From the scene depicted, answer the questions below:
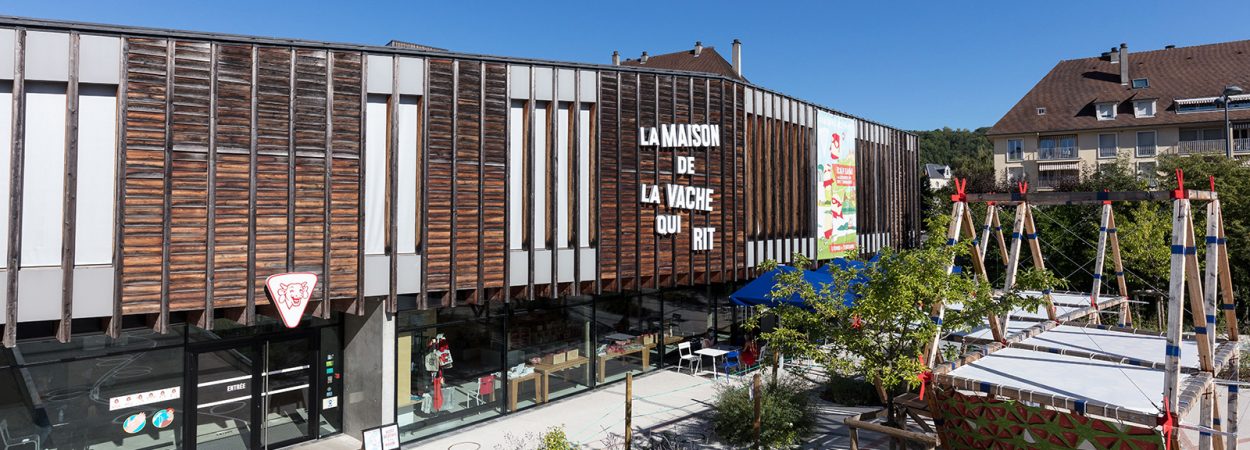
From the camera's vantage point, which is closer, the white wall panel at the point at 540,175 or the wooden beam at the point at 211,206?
the wooden beam at the point at 211,206

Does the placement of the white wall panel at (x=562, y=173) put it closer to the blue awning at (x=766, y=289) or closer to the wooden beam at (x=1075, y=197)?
the blue awning at (x=766, y=289)

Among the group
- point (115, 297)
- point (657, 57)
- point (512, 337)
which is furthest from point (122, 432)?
point (657, 57)

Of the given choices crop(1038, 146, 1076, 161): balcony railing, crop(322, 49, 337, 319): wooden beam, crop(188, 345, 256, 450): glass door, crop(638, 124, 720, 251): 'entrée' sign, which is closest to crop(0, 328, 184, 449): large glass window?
crop(188, 345, 256, 450): glass door

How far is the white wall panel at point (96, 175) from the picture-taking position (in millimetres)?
9281

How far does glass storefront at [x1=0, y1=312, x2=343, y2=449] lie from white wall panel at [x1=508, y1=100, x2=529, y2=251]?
11.1ft

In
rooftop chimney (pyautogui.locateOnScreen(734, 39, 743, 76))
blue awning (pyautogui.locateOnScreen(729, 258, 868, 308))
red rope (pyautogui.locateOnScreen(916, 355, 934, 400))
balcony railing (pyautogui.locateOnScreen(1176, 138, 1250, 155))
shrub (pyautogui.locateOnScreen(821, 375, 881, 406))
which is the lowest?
shrub (pyautogui.locateOnScreen(821, 375, 881, 406))

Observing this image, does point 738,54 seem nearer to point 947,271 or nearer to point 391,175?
point 391,175

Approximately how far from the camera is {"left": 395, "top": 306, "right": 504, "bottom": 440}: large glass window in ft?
41.9

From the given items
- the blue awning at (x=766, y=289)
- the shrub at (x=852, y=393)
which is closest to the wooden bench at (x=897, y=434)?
the blue awning at (x=766, y=289)

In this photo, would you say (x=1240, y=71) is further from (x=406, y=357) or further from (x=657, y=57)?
(x=406, y=357)

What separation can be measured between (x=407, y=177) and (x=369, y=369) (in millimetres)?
3239

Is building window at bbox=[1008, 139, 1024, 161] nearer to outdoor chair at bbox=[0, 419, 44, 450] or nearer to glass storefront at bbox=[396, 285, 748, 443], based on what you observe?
glass storefront at bbox=[396, 285, 748, 443]

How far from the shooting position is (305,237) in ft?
35.6

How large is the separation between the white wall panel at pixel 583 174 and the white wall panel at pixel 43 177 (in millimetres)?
7726
